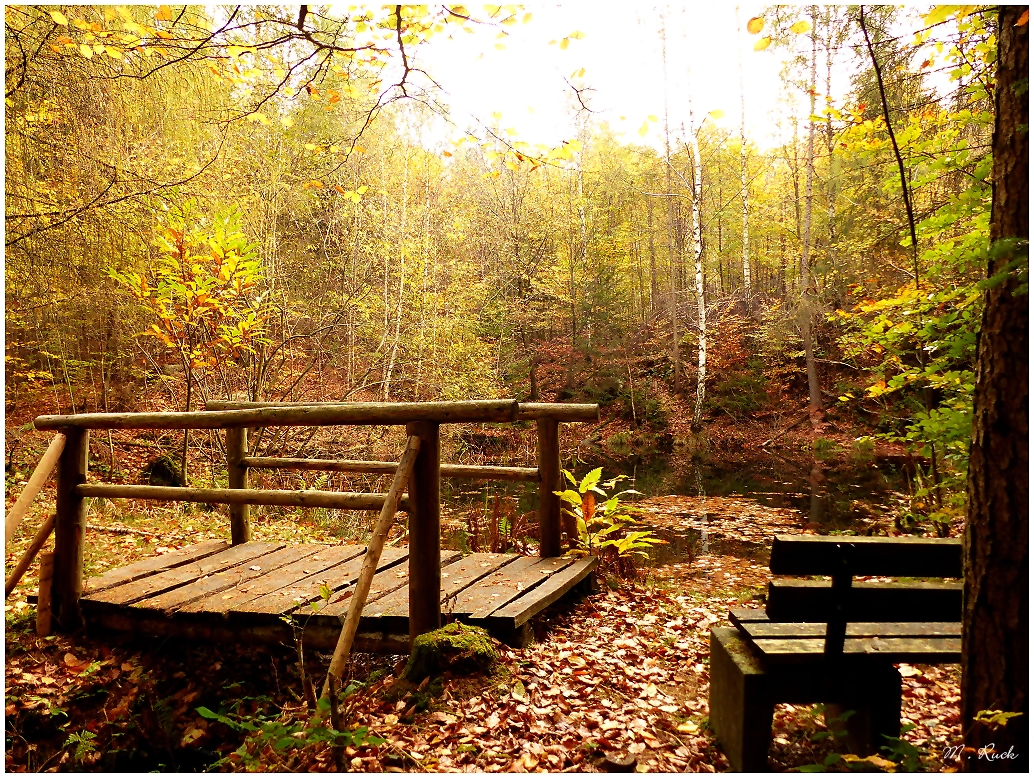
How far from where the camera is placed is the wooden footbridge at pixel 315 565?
346 cm

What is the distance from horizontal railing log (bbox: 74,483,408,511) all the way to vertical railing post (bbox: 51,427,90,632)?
114 mm

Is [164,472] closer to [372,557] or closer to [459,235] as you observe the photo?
[372,557]

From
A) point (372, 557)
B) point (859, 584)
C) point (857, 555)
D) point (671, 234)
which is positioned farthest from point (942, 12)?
point (671, 234)

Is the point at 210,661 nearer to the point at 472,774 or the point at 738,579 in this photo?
the point at 472,774

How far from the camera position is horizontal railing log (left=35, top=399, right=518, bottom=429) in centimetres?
327

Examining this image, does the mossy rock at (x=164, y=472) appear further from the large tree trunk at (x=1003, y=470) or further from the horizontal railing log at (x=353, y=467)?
the large tree trunk at (x=1003, y=470)

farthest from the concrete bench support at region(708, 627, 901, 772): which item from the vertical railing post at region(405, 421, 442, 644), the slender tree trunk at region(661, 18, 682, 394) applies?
the slender tree trunk at region(661, 18, 682, 394)

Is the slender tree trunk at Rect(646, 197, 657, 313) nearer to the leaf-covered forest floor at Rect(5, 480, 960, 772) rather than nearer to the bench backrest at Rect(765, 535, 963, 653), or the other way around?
the leaf-covered forest floor at Rect(5, 480, 960, 772)

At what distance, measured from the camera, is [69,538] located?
4.30 metres

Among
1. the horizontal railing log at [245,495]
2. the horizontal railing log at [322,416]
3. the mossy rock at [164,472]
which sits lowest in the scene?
the mossy rock at [164,472]

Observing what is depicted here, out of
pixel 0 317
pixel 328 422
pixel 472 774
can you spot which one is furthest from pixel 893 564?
pixel 0 317

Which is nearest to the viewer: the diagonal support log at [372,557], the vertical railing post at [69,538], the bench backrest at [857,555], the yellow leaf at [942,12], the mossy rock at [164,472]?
the bench backrest at [857,555]

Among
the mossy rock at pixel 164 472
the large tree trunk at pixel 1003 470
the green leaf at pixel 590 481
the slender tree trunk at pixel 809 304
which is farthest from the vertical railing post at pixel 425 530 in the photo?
the slender tree trunk at pixel 809 304

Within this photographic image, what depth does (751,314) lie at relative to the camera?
21250 mm
